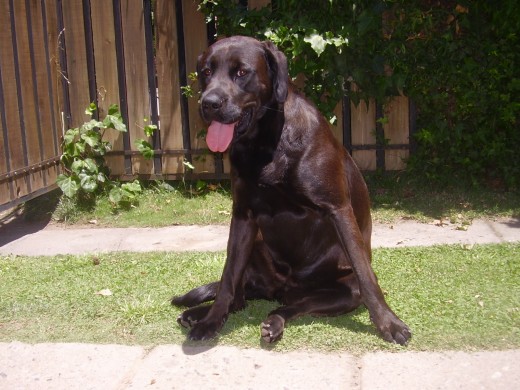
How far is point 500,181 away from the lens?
633 cm

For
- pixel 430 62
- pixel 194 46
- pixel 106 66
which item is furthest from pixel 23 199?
pixel 430 62

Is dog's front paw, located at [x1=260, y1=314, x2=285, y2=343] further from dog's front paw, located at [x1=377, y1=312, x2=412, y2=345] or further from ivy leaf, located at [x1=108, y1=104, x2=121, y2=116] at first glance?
ivy leaf, located at [x1=108, y1=104, x2=121, y2=116]

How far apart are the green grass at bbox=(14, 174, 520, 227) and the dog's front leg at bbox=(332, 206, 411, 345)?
233 centimetres

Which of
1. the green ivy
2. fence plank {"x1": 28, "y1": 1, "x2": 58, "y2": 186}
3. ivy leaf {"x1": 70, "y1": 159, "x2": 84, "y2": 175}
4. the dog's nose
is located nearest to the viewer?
the dog's nose

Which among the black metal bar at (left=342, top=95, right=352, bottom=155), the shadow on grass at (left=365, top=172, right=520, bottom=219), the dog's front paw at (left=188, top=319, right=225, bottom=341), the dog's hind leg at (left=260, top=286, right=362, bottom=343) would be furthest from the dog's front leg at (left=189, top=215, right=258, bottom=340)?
the black metal bar at (left=342, top=95, right=352, bottom=155)

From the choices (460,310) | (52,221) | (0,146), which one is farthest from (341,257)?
(52,221)

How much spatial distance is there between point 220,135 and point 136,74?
3543 millimetres

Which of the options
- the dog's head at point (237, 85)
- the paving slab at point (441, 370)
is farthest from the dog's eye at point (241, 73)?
the paving slab at point (441, 370)

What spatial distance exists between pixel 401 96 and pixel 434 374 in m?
3.95

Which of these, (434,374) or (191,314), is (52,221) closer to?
(191,314)

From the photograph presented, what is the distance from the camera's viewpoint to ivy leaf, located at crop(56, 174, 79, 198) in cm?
600

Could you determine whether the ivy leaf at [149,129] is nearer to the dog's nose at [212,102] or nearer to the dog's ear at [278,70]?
the dog's ear at [278,70]

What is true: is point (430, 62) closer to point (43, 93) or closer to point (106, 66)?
point (106, 66)

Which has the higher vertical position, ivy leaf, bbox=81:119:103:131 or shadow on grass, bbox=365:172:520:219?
ivy leaf, bbox=81:119:103:131
